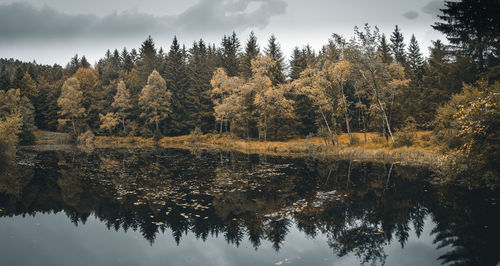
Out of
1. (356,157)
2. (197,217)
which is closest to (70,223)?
(197,217)

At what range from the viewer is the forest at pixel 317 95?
19.2 m

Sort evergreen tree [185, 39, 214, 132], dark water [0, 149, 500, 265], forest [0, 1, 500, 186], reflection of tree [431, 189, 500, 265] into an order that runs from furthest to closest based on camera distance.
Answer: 1. evergreen tree [185, 39, 214, 132]
2. forest [0, 1, 500, 186]
3. dark water [0, 149, 500, 265]
4. reflection of tree [431, 189, 500, 265]

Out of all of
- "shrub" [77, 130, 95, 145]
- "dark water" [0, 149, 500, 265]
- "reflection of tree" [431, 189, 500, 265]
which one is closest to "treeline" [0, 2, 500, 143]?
"shrub" [77, 130, 95, 145]

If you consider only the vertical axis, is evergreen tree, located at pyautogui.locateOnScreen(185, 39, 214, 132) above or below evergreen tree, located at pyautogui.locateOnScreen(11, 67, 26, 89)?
below

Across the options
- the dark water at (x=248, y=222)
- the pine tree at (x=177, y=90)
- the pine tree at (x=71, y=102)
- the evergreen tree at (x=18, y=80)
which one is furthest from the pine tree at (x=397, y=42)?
the evergreen tree at (x=18, y=80)

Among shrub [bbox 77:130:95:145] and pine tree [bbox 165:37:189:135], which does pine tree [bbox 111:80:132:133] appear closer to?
shrub [bbox 77:130:95:145]

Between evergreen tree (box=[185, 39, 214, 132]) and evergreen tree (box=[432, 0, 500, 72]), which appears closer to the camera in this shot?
evergreen tree (box=[432, 0, 500, 72])

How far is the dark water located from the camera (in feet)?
23.8

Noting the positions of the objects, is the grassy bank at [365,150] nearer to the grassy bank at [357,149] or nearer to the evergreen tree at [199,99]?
the grassy bank at [357,149]

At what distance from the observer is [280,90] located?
3600 cm

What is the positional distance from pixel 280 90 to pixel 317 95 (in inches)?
230

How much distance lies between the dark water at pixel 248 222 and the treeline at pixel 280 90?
10.1m

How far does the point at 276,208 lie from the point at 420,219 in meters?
5.32

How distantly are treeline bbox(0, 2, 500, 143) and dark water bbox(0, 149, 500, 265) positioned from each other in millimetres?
10072
